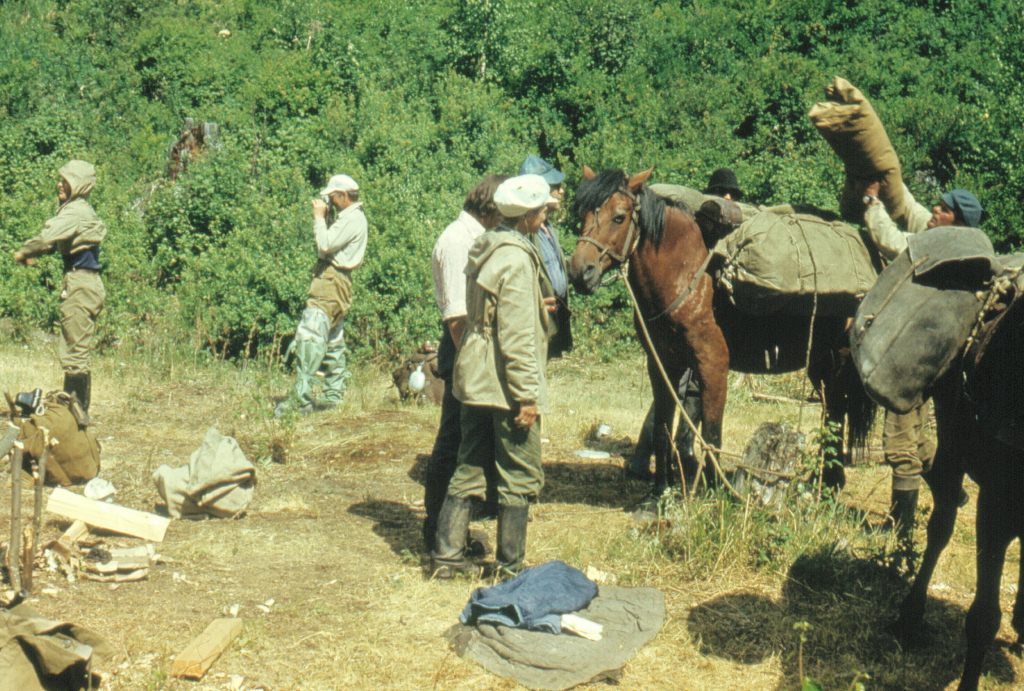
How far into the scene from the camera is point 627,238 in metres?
6.68

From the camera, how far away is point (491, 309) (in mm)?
5539

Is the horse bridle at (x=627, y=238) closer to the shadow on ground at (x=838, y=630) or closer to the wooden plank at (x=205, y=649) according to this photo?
the shadow on ground at (x=838, y=630)

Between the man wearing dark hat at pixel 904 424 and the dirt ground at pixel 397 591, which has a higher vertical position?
the man wearing dark hat at pixel 904 424

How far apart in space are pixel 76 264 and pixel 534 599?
17.4ft

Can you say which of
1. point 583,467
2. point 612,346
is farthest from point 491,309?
point 612,346

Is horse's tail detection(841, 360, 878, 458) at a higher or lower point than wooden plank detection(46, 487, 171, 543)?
higher

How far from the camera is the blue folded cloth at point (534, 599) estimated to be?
4.99 metres

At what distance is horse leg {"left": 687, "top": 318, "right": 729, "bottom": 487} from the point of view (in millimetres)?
6891

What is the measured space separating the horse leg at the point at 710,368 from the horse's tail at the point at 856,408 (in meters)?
0.98

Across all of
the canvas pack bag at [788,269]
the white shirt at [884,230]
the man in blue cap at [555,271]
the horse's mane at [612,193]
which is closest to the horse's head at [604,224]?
the horse's mane at [612,193]

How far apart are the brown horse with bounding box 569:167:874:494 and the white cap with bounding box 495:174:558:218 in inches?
39.6

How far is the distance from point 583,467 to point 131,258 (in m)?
6.83

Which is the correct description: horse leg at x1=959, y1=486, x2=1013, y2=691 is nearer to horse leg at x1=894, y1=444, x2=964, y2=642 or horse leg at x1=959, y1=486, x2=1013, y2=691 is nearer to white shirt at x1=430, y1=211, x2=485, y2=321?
horse leg at x1=894, y1=444, x2=964, y2=642

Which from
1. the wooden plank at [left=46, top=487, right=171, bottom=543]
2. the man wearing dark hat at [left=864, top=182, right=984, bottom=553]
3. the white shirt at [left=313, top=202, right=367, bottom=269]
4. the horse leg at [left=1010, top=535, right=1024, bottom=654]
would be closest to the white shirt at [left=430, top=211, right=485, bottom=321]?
the wooden plank at [left=46, top=487, right=171, bottom=543]
